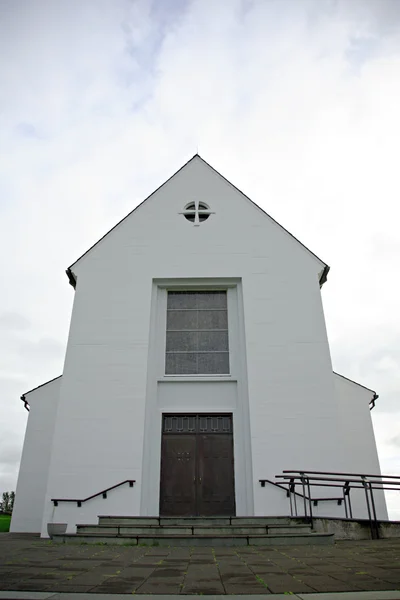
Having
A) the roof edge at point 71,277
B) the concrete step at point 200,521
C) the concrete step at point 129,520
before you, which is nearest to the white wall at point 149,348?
the roof edge at point 71,277

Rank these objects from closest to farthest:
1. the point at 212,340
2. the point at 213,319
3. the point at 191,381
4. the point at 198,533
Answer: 1. the point at 198,533
2. the point at 191,381
3. the point at 212,340
4. the point at 213,319

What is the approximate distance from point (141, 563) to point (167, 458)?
6390mm

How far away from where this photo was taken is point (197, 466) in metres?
11.3

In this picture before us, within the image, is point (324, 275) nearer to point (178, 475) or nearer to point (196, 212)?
point (196, 212)

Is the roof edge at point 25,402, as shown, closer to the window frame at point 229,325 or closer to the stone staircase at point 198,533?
the window frame at point 229,325

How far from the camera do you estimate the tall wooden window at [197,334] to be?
12.4 meters

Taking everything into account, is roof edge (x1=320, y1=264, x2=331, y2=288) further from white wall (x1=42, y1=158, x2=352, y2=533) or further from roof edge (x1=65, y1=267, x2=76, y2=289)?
roof edge (x1=65, y1=267, x2=76, y2=289)

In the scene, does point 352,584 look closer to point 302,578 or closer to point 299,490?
point 302,578

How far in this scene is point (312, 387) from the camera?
37.8 ft

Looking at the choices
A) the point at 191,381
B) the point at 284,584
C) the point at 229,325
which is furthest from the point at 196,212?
the point at 284,584

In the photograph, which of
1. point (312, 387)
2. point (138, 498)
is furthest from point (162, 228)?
point (138, 498)

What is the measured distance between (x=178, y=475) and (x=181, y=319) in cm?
421

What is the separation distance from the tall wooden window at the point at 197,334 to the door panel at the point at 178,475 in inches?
72.7

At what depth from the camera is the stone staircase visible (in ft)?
23.0
